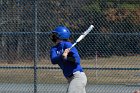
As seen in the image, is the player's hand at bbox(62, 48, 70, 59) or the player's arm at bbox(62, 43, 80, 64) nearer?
the player's hand at bbox(62, 48, 70, 59)

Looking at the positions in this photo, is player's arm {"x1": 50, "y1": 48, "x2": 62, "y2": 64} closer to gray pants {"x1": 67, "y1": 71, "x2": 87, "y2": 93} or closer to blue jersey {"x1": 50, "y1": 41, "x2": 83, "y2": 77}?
blue jersey {"x1": 50, "y1": 41, "x2": 83, "y2": 77}

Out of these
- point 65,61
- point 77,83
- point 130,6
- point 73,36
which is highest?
point 130,6

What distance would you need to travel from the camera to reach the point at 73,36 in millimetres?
10922

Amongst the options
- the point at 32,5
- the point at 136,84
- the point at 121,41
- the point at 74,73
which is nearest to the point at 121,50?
the point at 121,41

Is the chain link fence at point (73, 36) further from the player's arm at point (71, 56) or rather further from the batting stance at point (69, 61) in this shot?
the player's arm at point (71, 56)

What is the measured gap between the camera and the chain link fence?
10.9 meters

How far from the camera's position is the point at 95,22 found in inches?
430

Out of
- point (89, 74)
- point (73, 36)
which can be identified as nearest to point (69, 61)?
point (73, 36)

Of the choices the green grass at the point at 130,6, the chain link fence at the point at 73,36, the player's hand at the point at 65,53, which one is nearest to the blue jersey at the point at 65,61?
the player's hand at the point at 65,53

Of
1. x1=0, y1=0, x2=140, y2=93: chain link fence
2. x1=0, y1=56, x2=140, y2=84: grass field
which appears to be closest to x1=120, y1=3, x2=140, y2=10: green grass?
x1=0, y1=0, x2=140, y2=93: chain link fence

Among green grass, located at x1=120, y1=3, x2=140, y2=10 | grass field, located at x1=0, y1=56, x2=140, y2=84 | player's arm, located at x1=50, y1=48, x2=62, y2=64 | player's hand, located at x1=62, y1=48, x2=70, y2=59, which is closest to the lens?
player's hand, located at x1=62, y1=48, x2=70, y2=59

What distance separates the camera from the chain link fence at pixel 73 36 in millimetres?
10945

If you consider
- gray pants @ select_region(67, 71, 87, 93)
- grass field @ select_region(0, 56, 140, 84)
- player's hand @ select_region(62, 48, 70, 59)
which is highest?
grass field @ select_region(0, 56, 140, 84)

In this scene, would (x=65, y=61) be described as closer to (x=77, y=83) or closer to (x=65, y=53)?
(x=65, y=53)
